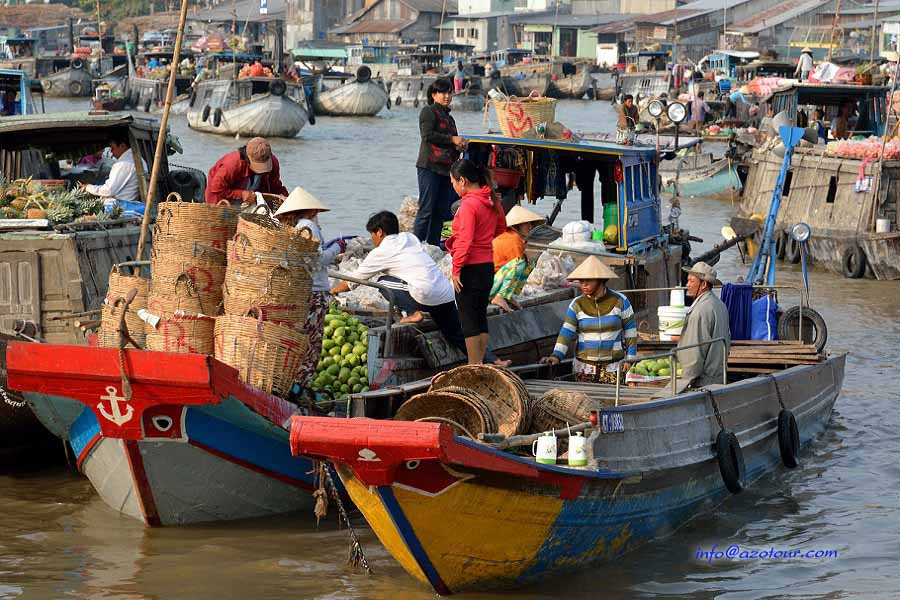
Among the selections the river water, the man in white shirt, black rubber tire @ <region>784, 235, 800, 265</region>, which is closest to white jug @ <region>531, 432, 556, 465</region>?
the river water

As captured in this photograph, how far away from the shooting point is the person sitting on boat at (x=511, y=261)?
9.88 metres

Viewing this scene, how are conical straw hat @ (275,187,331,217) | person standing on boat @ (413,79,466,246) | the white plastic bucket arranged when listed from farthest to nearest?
1. person standing on boat @ (413,79,466,246)
2. the white plastic bucket
3. conical straw hat @ (275,187,331,217)

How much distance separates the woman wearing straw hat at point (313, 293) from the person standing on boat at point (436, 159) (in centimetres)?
251

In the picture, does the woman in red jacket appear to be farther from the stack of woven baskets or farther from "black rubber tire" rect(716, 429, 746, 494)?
"black rubber tire" rect(716, 429, 746, 494)

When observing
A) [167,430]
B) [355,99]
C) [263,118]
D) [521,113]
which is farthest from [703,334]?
[355,99]

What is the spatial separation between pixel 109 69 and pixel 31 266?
59.8 m

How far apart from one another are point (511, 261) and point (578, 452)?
303cm

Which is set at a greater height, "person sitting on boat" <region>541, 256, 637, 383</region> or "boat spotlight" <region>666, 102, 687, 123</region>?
"boat spotlight" <region>666, 102, 687, 123</region>

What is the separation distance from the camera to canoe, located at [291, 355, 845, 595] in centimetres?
645

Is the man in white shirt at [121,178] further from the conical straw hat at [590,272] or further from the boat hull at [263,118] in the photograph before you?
the boat hull at [263,118]

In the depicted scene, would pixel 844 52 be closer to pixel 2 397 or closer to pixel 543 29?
pixel 543 29

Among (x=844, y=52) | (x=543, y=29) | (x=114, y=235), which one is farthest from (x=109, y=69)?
(x=114, y=235)

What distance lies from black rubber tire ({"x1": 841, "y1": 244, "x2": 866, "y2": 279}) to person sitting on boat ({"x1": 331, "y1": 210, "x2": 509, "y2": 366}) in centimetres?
1105

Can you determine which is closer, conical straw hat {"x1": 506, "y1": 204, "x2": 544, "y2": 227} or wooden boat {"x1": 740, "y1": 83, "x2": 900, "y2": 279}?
conical straw hat {"x1": 506, "y1": 204, "x2": 544, "y2": 227}
